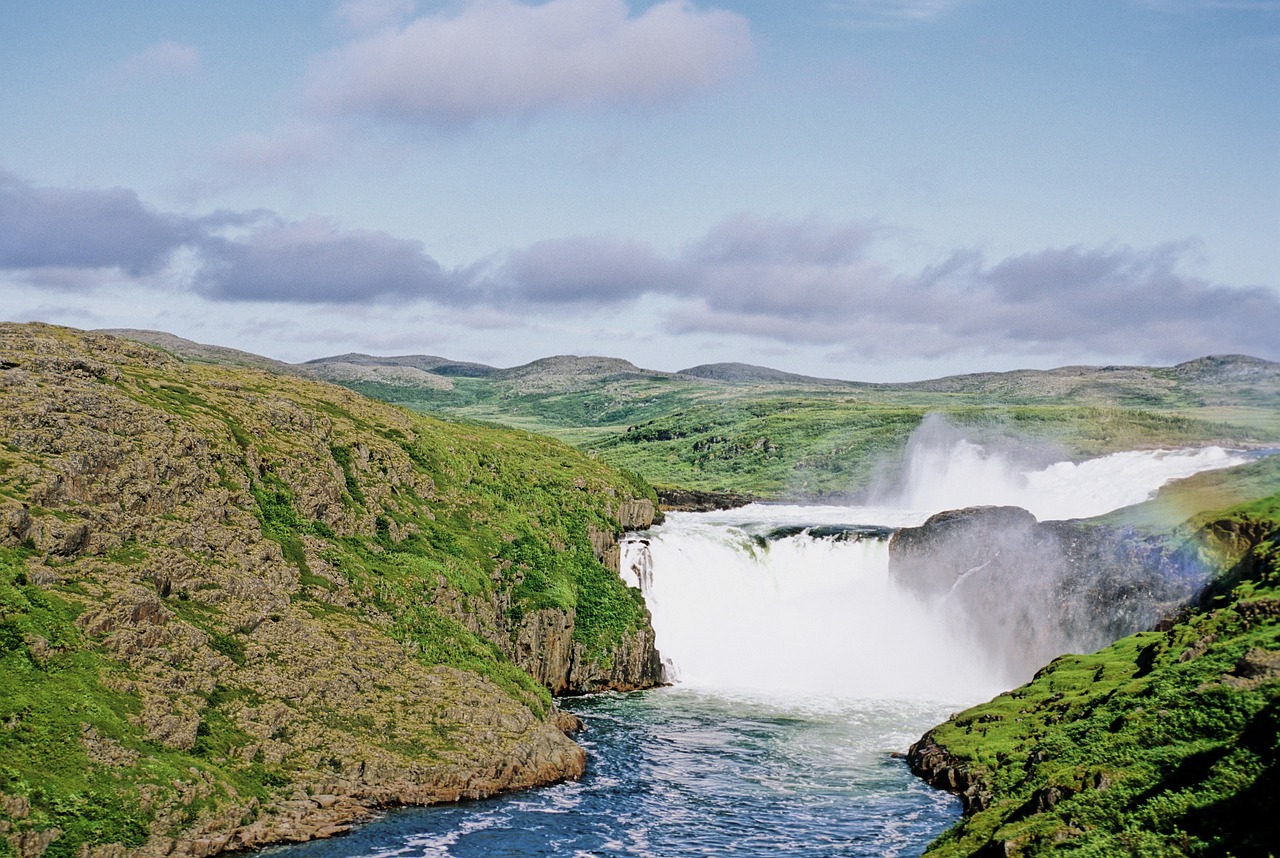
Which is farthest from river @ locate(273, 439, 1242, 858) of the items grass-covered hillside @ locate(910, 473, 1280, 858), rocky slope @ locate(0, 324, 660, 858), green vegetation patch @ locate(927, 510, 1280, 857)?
green vegetation patch @ locate(927, 510, 1280, 857)

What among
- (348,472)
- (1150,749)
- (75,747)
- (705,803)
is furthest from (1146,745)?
(348,472)

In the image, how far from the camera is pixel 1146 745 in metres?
31.7

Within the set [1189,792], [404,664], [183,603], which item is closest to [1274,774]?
[1189,792]

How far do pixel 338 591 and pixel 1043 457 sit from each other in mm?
110972

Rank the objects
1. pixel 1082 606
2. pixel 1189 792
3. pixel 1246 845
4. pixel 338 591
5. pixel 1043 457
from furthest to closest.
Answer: pixel 1043 457, pixel 1082 606, pixel 338 591, pixel 1189 792, pixel 1246 845

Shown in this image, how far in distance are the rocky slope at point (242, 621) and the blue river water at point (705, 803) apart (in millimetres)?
2228

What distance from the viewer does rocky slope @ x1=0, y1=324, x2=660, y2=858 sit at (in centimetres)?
3450

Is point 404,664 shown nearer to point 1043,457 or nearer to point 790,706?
point 790,706

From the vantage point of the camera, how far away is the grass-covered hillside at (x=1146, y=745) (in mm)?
24344

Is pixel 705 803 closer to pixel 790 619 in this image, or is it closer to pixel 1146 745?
pixel 1146 745

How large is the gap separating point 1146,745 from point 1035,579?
141 feet

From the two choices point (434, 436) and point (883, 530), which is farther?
point (883, 530)

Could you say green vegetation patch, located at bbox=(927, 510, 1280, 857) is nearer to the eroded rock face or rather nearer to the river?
the river

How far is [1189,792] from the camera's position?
2505cm
